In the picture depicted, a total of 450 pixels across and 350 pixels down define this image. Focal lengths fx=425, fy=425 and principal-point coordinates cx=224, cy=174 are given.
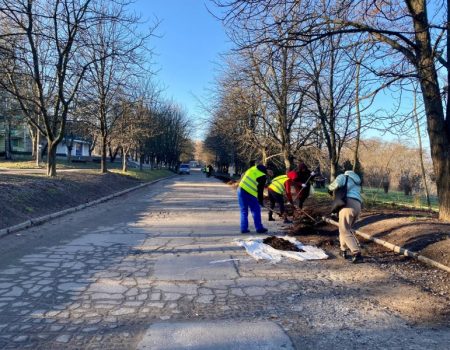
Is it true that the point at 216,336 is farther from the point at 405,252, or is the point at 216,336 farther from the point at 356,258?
the point at 405,252

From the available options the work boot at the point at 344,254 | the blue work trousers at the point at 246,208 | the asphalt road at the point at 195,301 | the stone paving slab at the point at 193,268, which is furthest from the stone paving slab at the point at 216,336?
the blue work trousers at the point at 246,208

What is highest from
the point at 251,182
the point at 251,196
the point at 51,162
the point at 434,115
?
the point at 434,115

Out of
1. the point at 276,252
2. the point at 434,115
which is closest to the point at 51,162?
the point at 276,252

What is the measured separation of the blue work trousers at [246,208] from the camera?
10289mm

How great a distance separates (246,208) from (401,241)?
366 cm

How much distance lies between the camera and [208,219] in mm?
12758

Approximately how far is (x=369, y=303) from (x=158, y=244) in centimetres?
464

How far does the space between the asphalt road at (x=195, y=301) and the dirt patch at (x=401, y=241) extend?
1.35ft

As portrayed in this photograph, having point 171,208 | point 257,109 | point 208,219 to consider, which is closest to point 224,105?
point 257,109

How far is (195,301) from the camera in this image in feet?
16.8

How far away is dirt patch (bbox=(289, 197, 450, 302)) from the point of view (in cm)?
629

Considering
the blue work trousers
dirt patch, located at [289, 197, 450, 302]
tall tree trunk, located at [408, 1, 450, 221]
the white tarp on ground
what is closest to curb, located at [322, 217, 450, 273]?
dirt patch, located at [289, 197, 450, 302]

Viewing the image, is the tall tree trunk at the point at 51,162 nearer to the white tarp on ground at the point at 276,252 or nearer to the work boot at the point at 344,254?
the white tarp on ground at the point at 276,252

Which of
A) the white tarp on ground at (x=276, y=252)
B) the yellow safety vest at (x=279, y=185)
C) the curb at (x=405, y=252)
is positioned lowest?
the white tarp on ground at (x=276, y=252)
